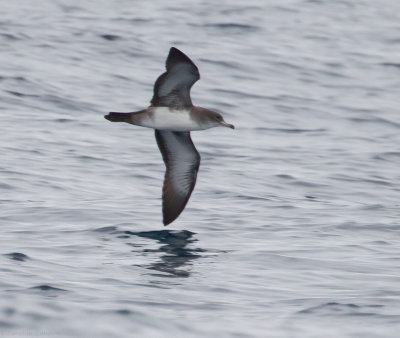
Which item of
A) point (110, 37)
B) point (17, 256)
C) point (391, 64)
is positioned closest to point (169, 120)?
point (17, 256)

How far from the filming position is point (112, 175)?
13.2 m

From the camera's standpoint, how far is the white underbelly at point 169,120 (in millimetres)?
10547

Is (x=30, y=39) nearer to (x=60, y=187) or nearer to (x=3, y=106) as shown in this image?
(x=3, y=106)

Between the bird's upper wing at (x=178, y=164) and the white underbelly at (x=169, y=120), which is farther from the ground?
the white underbelly at (x=169, y=120)

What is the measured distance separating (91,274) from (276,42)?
50.6 ft

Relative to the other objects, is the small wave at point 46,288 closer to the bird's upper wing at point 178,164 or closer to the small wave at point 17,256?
the small wave at point 17,256

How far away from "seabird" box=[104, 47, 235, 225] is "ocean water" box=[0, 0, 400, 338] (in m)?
0.37

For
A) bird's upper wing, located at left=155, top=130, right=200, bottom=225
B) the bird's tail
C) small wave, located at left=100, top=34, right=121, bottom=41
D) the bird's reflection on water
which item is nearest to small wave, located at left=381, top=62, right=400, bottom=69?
small wave, located at left=100, top=34, right=121, bottom=41

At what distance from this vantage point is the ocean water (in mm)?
8109

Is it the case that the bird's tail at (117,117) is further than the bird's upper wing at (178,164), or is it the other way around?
the bird's upper wing at (178,164)

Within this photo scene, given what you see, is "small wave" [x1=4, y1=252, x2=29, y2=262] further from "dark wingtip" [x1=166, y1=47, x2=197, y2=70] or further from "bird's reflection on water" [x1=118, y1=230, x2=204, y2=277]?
"dark wingtip" [x1=166, y1=47, x2=197, y2=70]

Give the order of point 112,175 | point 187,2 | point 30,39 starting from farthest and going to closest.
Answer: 1. point 187,2
2. point 30,39
3. point 112,175

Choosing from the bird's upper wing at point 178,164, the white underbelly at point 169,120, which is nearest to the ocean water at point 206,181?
the bird's upper wing at point 178,164

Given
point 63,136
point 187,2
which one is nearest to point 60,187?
point 63,136
